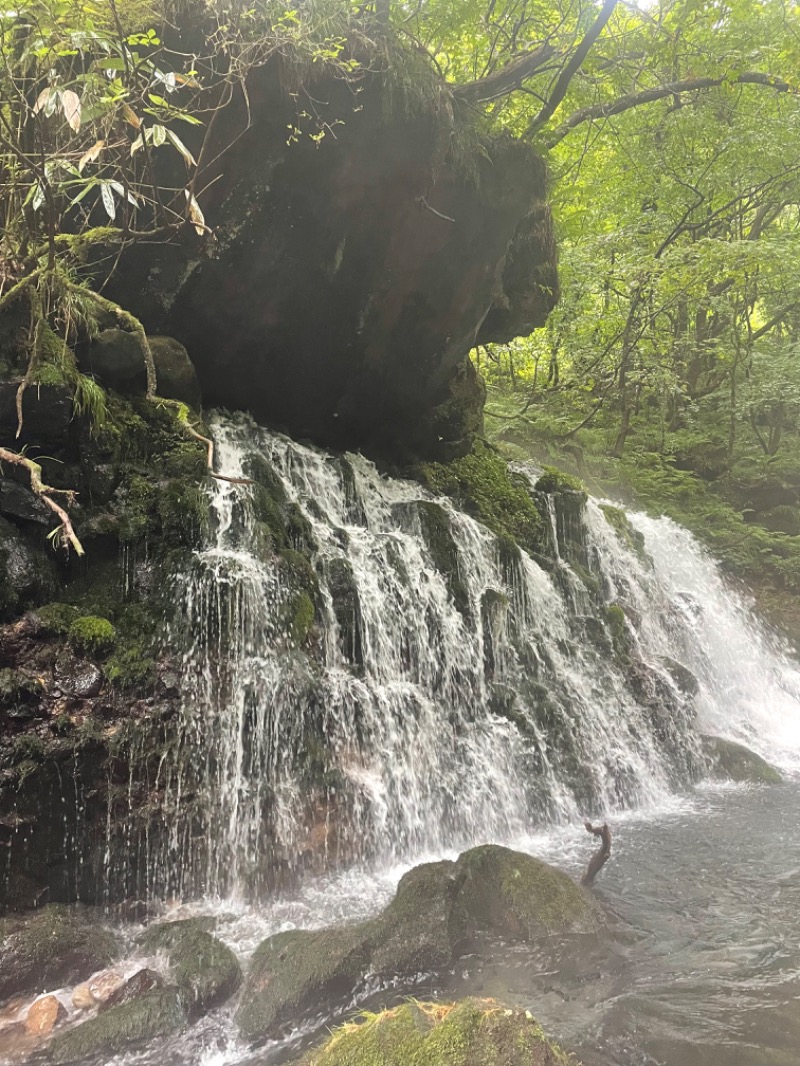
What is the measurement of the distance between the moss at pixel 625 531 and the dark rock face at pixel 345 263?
4579 millimetres

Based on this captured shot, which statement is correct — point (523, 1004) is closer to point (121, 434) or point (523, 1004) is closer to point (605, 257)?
point (121, 434)

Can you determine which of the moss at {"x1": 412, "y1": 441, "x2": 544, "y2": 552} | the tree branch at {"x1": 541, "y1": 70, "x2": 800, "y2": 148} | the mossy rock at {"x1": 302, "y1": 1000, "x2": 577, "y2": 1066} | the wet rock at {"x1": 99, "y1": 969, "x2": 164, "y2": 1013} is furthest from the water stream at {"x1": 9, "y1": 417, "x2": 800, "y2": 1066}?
the tree branch at {"x1": 541, "y1": 70, "x2": 800, "y2": 148}

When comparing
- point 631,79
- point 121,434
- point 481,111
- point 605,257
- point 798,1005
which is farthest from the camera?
point 605,257

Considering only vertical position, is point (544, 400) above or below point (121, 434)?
above

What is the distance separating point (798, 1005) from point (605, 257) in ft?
45.6

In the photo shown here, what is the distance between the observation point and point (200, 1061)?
3650 mm

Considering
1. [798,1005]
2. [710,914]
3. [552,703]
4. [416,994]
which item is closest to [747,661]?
[552,703]

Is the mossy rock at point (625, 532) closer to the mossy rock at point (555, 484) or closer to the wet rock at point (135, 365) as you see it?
the mossy rock at point (555, 484)

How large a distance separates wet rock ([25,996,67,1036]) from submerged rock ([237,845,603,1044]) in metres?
1.13

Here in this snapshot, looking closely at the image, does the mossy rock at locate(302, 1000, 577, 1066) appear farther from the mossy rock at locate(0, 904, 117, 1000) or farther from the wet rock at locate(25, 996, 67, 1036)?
the mossy rock at locate(0, 904, 117, 1000)

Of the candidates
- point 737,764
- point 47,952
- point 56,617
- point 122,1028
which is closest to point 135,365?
point 56,617

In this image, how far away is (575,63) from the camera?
7.88 meters

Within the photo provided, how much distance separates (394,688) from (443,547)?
259 cm

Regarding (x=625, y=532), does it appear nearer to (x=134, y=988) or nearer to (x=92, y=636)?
(x=92, y=636)
